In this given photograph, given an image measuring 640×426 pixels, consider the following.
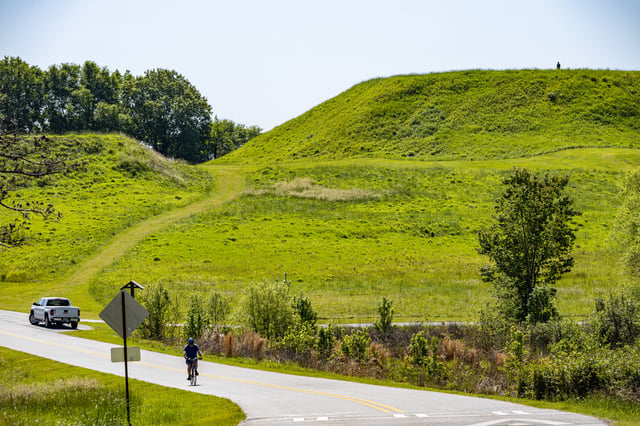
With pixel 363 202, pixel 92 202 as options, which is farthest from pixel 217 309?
pixel 363 202

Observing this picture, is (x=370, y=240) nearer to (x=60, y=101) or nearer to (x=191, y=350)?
(x=191, y=350)

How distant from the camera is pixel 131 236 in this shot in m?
66.4

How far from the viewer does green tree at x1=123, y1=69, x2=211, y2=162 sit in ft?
457

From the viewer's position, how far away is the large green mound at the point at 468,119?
11644 centimetres

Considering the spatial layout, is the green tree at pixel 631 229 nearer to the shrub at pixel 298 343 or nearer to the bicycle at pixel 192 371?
the shrub at pixel 298 343

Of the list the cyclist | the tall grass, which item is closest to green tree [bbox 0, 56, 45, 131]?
the tall grass

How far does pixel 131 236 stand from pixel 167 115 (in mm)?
78855

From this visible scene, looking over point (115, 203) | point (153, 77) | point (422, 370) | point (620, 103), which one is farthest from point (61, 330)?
point (620, 103)

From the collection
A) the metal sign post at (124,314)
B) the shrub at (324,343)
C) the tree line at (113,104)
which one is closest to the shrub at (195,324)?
the shrub at (324,343)

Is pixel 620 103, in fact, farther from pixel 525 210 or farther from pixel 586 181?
pixel 525 210

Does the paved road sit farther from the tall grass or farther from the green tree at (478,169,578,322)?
the green tree at (478,169,578,322)

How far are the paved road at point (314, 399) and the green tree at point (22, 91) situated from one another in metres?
113

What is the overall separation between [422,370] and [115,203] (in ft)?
188

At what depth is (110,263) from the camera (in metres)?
58.0
